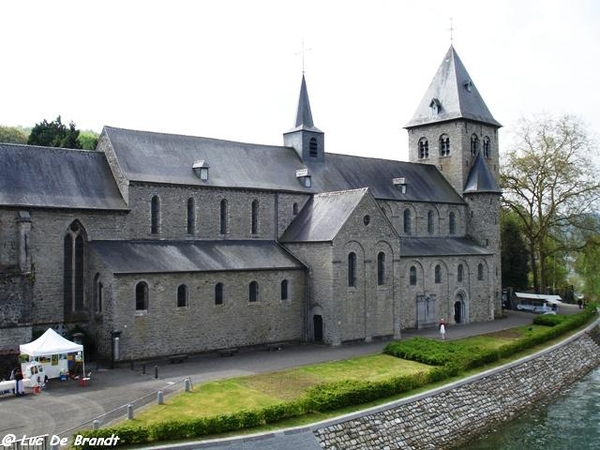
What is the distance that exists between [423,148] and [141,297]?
3831 cm

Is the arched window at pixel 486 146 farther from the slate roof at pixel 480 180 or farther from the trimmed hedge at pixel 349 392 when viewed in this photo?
the trimmed hedge at pixel 349 392

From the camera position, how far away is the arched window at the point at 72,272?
1406 inches

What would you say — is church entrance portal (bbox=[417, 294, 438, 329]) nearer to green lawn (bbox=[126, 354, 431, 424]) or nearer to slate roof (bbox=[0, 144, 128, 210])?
green lawn (bbox=[126, 354, 431, 424])

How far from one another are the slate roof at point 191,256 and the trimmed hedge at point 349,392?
33.7ft

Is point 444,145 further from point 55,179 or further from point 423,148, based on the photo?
point 55,179

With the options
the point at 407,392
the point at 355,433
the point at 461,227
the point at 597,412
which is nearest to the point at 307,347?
the point at 407,392

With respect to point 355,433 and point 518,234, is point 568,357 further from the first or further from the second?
point 518,234

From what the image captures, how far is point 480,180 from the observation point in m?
59.6

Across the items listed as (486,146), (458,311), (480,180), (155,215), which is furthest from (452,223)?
(155,215)

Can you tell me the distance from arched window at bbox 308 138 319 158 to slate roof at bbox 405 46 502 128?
16.1 meters

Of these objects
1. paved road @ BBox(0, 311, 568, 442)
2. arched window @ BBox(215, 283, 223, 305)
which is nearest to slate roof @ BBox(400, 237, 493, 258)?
paved road @ BBox(0, 311, 568, 442)

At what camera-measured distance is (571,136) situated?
65.2 m

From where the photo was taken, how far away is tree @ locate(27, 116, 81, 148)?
5888 cm

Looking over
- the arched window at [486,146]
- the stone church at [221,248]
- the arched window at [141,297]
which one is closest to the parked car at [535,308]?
the stone church at [221,248]
